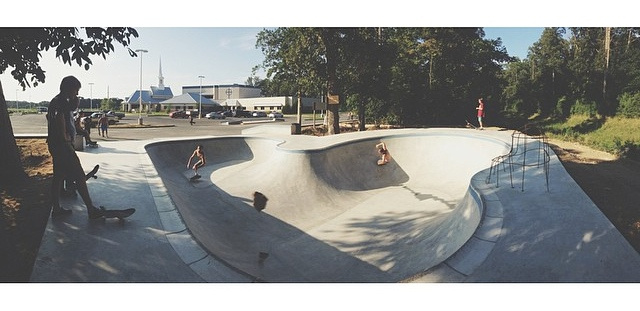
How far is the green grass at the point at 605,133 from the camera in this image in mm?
14620

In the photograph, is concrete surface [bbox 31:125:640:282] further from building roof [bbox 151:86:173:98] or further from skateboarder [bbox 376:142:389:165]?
building roof [bbox 151:86:173:98]

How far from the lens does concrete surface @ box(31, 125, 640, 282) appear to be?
4418 mm

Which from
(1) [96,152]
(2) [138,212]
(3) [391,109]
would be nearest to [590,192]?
(2) [138,212]

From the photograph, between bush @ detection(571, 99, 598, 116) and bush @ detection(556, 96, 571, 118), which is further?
bush @ detection(556, 96, 571, 118)

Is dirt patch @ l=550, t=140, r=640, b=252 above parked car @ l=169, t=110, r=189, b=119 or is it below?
below

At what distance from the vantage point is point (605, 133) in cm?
1981

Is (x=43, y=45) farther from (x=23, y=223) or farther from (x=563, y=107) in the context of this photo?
(x=563, y=107)

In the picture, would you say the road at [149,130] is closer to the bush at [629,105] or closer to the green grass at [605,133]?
the green grass at [605,133]

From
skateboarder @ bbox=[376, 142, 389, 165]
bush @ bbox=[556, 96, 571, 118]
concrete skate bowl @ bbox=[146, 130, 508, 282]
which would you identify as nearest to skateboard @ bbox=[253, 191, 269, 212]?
concrete skate bowl @ bbox=[146, 130, 508, 282]

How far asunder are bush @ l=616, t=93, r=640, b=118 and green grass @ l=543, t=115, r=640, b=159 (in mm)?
402

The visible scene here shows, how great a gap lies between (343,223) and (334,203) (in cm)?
151

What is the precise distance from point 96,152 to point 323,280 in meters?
9.91

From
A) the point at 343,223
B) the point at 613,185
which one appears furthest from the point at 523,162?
the point at 343,223

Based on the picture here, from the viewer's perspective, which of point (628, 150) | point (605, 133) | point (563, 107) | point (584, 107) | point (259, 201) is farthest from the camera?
point (563, 107)
